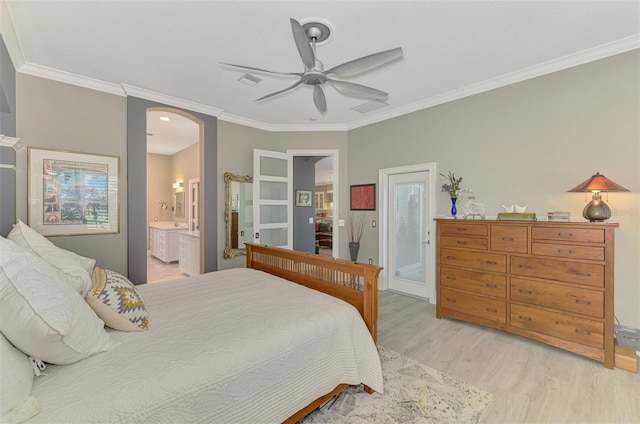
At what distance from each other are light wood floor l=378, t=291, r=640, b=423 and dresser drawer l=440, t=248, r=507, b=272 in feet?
2.30

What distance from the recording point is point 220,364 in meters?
1.28

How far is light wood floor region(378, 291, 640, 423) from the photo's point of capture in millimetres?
1832

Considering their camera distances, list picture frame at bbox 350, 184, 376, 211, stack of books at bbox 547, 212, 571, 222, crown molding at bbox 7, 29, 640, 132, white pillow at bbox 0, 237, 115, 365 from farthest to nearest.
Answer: picture frame at bbox 350, 184, 376, 211 → stack of books at bbox 547, 212, 571, 222 → crown molding at bbox 7, 29, 640, 132 → white pillow at bbox 0, 237, 115, 365

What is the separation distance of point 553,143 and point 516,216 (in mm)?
866

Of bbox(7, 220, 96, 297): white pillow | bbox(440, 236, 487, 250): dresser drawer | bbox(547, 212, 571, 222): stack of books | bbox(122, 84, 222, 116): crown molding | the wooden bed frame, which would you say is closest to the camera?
bbox(7, 220, 96, 297): white pillow

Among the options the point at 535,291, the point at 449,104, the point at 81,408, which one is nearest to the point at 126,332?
the point at 81,408

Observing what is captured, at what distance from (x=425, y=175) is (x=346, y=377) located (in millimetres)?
3019

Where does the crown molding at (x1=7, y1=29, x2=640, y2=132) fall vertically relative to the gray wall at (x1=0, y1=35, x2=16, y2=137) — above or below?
above

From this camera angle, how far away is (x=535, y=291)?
267 cm

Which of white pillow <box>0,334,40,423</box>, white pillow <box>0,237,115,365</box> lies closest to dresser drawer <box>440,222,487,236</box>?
white pillow <box>0,237,115,365</box>

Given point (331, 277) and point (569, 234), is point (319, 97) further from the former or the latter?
point (569, 234)

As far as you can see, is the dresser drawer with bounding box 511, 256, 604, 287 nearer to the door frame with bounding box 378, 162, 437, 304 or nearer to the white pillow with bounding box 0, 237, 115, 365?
the door frame with bounding box 378, 162, 437, 304

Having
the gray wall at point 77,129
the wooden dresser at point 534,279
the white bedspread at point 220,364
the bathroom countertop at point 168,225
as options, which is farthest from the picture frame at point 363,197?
the bathroom countertop at point 168,225

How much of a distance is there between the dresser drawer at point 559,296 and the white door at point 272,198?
325cm
